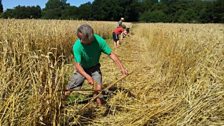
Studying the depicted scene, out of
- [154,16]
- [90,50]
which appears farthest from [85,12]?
[90,50]

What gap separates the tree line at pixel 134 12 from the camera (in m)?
76.1

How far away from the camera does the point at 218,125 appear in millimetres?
5016

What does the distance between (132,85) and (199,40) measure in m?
1.85

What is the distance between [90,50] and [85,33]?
626 millimetres

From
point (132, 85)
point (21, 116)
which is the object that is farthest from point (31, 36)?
point (21, 116)

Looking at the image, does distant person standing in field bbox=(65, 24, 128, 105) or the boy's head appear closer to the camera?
the boy's head

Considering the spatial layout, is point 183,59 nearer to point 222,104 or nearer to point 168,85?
point 168,85

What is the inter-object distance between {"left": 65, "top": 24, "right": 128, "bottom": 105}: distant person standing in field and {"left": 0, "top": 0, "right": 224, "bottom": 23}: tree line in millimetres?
63017

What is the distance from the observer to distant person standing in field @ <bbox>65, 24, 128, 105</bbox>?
6244 millimetres

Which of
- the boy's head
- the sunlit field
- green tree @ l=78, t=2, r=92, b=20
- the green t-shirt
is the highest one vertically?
green tree @ l=78, t=2, r=92, b=20

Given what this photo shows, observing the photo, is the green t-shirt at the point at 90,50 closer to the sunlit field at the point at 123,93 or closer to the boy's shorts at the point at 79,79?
the boy's shorts at the point at 79,79

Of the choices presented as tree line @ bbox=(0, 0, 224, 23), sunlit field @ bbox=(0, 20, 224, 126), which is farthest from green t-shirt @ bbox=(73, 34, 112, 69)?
tree line @ bbox=(0, 0, 224, 23)

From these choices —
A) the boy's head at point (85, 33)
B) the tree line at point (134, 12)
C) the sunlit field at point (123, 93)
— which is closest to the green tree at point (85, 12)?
the tree line at point (134, 12)

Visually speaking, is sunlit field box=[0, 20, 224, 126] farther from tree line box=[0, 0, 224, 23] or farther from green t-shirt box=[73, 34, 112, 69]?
tree line box=[0, 0, 224, 23]
